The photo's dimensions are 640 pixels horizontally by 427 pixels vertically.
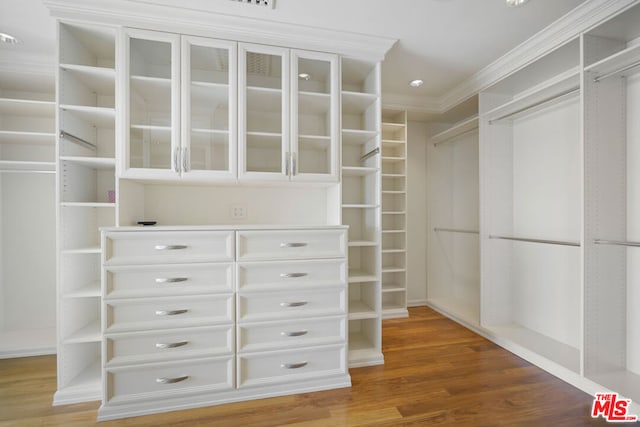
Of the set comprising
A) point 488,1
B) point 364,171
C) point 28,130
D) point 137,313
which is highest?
point 488,1

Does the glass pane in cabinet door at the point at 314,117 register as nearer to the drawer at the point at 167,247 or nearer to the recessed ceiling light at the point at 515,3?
the drawer at the point at 167,247

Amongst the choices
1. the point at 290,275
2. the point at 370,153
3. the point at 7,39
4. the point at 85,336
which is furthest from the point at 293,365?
the point at 7,39

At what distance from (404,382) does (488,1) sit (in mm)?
2649

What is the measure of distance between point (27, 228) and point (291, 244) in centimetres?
254

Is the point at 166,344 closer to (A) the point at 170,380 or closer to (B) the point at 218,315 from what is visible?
(A) the point at 170,380

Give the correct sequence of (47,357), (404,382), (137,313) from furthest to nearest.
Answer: (47,357) < (404,382) < (137,313)

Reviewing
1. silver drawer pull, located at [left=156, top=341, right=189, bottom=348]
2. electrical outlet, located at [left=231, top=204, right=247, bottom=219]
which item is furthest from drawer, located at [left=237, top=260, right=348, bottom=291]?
electrical outlet, located at [left=231, top=204, right=247, bottom=219]

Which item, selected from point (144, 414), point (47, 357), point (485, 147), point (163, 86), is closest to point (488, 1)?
point (485, 147)

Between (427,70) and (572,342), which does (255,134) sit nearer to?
(427,70)

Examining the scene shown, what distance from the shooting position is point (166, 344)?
5.83 ft

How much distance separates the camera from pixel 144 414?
68.9 inches

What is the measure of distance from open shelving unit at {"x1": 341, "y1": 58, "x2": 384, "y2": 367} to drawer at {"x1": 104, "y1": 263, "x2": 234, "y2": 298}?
99 centimetres

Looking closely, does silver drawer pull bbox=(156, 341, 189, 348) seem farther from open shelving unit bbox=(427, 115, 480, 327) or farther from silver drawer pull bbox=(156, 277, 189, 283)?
open shelving unit bbox=(427, 115, 480, 327)

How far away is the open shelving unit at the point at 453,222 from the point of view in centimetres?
345
